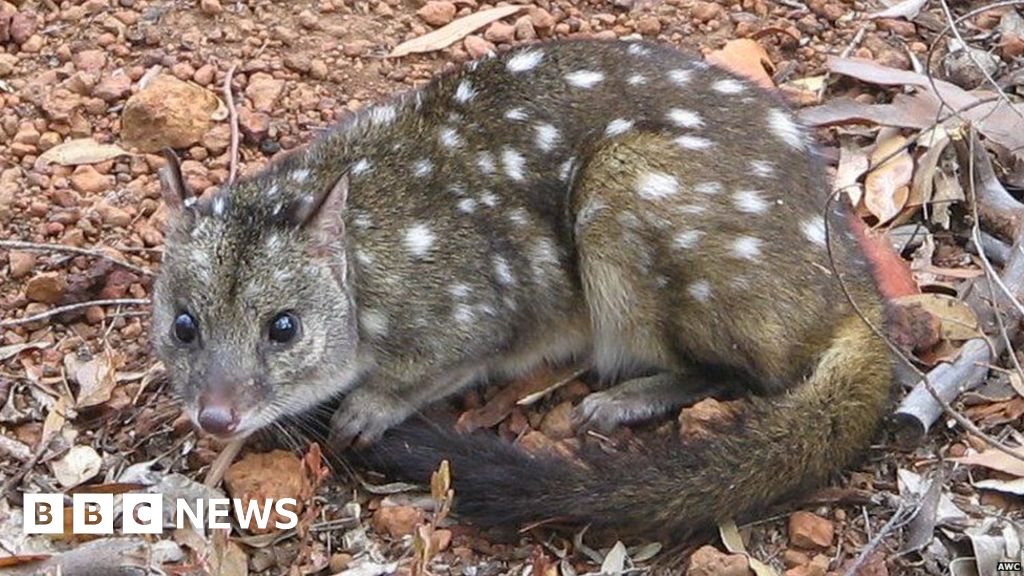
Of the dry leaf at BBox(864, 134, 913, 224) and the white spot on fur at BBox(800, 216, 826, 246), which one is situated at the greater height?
the white spot on fur at BBox(800, 216, 826, 246)

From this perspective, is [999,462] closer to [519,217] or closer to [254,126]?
[519,217]

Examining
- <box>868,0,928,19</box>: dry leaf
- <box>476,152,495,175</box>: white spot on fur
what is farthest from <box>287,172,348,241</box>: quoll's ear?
<box>868,0,928,19</box>: dry leaf

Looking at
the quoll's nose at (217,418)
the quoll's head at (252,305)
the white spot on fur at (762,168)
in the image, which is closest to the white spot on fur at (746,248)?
the white spot on fur at (762,168)

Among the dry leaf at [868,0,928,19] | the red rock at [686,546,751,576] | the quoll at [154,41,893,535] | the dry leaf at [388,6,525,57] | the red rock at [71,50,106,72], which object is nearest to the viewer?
the red rock at [686,546,751,576]

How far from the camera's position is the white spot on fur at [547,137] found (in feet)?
16.6

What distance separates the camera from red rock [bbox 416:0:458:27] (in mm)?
6234

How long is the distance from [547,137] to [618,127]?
0.67 feet

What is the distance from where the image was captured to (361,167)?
5.09m

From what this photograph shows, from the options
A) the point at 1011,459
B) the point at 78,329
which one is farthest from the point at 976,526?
the point at 78,329

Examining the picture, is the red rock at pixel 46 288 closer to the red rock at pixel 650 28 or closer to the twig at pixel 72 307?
the twig at pixel 72 307

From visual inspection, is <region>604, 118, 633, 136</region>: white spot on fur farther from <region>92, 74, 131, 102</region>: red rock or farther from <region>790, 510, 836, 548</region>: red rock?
<region>92, 74, 131, 102</region>: red rock

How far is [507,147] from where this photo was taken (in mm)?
5086

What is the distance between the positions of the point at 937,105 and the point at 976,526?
1826 mm

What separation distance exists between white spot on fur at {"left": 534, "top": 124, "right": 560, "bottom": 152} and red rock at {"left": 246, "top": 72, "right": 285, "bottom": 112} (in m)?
1.19
